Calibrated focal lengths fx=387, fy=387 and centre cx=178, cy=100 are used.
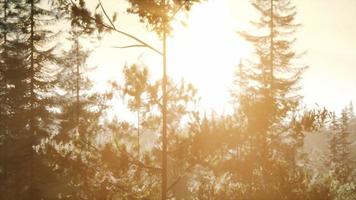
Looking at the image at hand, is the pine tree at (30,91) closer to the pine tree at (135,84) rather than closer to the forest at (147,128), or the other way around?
the forest at (147,128)

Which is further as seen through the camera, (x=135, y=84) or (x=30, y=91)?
(x=30, y=91)

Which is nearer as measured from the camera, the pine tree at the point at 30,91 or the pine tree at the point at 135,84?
the pine tree at the point at 135,84

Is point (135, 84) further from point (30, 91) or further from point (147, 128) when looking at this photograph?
point (30, 91)

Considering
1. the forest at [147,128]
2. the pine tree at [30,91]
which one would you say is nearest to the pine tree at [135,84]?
the forest at [147,128]

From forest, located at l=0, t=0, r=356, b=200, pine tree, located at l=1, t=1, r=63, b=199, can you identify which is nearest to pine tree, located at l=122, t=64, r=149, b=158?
forest, located at l=0, t=0, r=356, b=200

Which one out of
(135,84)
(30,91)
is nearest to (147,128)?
(135,84)

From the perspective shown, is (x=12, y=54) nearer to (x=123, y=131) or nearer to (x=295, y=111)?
(x=123, y=131)

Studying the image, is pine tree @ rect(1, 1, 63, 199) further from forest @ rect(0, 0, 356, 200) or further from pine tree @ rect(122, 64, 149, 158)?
pine tree @ rect(122, 64, 149, 158)

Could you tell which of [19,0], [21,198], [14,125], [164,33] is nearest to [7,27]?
[19,0]

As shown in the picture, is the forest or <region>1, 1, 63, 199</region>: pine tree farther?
<region>1, 1, 63, 199</region>: pine tree

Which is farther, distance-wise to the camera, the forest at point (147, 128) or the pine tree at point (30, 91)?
the pine tree at point (30, 91)

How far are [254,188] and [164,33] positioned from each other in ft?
28.8

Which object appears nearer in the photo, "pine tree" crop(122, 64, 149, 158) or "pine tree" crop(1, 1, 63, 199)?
"pine tree" crop(122, 64, 149, 158)

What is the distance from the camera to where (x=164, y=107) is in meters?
9.44
